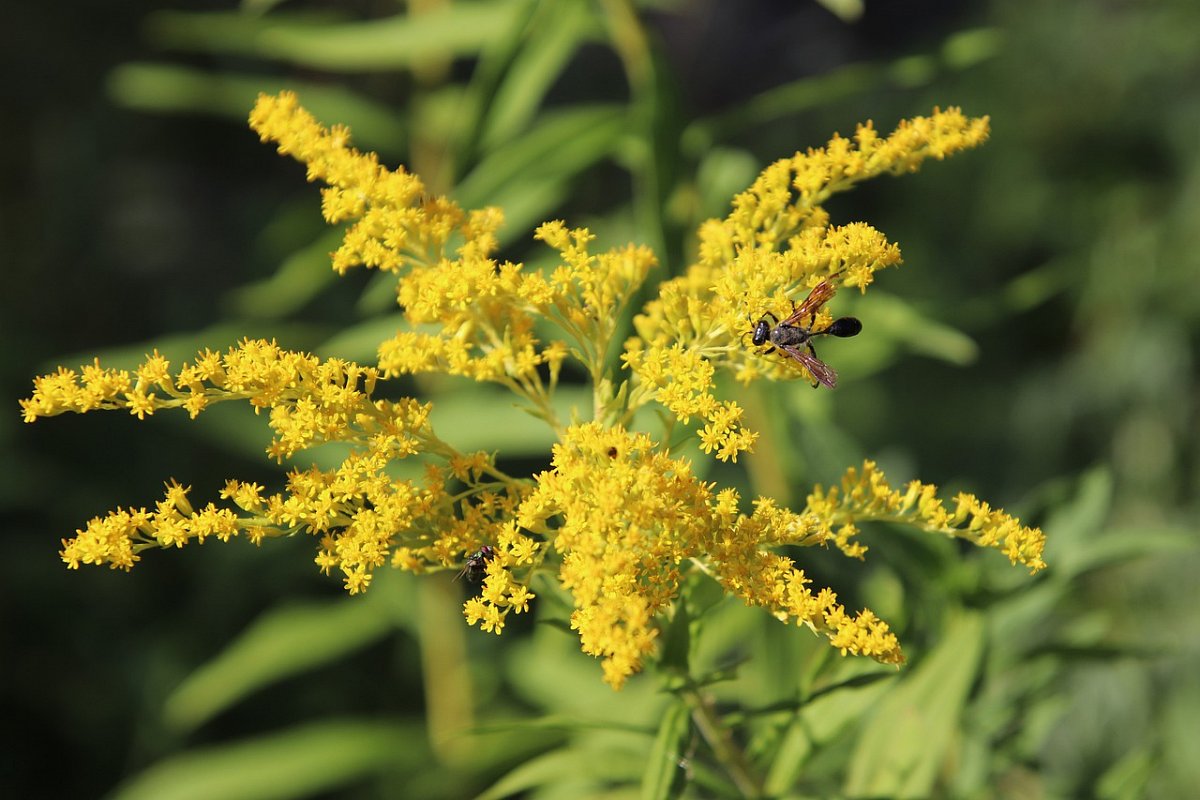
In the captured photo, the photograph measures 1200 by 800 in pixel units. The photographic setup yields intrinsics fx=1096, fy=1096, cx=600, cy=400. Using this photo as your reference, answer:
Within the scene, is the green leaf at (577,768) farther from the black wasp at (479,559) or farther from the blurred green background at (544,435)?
the black wasp at (479,559)

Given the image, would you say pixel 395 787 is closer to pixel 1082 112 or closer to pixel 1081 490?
pixel 1081 490

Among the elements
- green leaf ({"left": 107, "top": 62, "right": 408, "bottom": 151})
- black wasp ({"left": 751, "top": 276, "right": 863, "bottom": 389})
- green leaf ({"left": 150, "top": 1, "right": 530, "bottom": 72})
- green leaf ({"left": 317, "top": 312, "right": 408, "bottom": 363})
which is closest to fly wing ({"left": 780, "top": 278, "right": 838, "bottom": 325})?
black wasp ({"left": 751, "top": 276, "right": 863, "bottom": 389})

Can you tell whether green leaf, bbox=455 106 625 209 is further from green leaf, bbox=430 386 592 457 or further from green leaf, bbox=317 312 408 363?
green leaf, bbox=430 386 592 457

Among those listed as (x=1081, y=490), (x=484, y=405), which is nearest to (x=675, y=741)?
(x=1081, y=490)

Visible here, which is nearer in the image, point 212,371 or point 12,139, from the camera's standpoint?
point 212,371

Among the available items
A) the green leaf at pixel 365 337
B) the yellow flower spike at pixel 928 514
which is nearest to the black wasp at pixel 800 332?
the yellow flower spike at pixel 928 514

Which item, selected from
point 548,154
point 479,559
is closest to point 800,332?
point 479,559

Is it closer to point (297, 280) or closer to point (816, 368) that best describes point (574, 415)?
point (816, 368)
